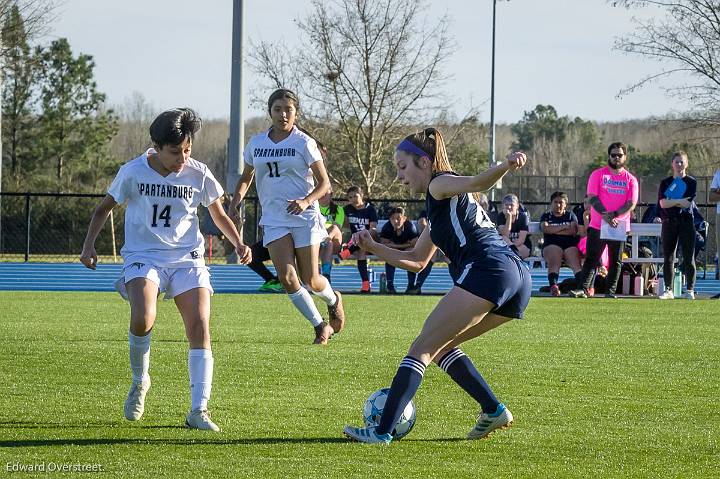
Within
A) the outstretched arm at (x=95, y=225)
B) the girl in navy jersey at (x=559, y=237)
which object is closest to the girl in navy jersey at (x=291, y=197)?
the outstretched arm at (x=95, y=225)

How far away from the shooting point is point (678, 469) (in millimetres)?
5312

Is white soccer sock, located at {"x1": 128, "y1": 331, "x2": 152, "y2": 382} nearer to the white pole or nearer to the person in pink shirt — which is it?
the person in pink shirt

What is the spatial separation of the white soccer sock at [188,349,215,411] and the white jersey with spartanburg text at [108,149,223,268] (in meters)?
0.51

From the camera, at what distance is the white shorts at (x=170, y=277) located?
20.8 ft

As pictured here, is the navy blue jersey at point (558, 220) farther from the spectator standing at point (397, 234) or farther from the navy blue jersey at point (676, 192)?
the spectator standing at point (397, 234)

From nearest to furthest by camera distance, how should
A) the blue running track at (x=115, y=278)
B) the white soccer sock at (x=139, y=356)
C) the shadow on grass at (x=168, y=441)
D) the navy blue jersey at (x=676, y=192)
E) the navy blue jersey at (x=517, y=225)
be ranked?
the shadow on grass at (x=168, y=441)
the white soccer sock at (x=139, y=356)
the navy blue jersey at (x=676, y=192)
the navy blue jersey at (x=517, y=225)
the blue running track at (x=115, y=278)

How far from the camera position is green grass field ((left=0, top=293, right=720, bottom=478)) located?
5.38 meters

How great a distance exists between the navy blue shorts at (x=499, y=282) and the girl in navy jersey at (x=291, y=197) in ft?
14.2

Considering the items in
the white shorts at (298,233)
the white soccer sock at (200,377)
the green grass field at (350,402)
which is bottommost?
the green grass field at (350,402)

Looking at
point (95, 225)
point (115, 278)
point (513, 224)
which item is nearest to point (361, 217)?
point (513, 224)

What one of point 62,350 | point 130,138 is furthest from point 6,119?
point 62,350

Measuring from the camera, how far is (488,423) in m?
6.02

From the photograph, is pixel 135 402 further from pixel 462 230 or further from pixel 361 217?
pixel 361 217

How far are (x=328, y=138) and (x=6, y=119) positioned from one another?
584 inches
